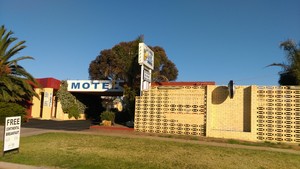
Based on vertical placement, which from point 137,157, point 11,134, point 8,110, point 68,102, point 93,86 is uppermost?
point 93,86

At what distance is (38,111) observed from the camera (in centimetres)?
3250

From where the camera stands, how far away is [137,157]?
31.7 ft

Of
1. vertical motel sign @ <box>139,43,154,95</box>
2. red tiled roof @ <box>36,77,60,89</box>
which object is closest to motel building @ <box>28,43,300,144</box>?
vertical motel sign @ <box>139,43,154,95</box>

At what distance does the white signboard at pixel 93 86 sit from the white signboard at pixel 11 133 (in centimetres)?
2064

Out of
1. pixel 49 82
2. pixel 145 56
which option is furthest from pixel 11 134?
pixel 49 82

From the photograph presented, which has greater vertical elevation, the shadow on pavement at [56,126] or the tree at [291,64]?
the tree at [291,64]

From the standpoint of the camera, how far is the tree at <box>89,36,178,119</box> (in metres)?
22.5

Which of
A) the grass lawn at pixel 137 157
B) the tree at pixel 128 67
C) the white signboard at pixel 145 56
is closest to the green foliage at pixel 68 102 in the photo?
the tree at pixel 128 67

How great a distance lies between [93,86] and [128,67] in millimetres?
10311

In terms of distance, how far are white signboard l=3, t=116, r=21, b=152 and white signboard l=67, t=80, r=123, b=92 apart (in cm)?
2064

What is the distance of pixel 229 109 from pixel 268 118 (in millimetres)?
2258

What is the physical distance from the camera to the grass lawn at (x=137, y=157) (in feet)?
28.6

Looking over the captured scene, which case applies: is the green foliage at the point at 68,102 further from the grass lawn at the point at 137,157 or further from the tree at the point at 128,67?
the grass lawn at the point at 137,157

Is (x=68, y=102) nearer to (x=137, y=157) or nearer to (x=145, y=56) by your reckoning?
(x=145, y=56)
